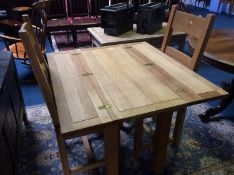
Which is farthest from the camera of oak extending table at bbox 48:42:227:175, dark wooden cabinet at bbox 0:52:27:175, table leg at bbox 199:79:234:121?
table leg at bbox 199:79:234:121

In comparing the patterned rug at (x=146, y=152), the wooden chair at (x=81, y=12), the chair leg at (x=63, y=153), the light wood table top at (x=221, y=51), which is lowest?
the patterned rug at (x=146, y=152)

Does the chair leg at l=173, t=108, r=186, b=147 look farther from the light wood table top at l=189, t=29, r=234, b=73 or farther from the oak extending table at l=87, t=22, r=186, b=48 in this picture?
the oak extending table at l=87, t=22, r=186, b=48

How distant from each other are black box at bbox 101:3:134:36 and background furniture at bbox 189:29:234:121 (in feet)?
2.45

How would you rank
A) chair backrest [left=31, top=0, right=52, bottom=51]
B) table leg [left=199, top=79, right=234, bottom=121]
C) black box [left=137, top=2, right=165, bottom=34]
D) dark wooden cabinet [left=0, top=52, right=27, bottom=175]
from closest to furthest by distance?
dark wooden cabinet [left=0, top=52, right=27, bottom=175]
table leg [left=199, top=79, right=234, bottom=121]
black box [left=137, top=2, right=165, bottom=34]
chair backrest [left=31, top=0, right=52, bottom=51]

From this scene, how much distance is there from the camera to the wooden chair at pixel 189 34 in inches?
51.4

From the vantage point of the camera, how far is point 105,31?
2.20m

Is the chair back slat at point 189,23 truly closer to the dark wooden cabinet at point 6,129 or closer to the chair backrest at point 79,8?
the dark wooden cabinet at point 6,129

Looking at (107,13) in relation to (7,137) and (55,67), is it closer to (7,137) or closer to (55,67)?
(55,67)

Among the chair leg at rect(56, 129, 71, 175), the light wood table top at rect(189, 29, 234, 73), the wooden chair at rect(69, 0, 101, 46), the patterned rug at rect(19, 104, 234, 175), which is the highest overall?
the light wood table top at rect(189, 29, 234, 73)

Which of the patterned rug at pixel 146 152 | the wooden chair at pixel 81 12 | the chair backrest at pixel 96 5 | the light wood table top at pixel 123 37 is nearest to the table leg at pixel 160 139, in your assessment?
the patterned rug at pixel 146 152

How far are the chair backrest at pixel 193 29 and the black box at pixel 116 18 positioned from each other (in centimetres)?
60

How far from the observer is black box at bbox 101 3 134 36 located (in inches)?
79.9

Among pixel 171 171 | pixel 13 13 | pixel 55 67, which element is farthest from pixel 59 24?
pixel 171 171

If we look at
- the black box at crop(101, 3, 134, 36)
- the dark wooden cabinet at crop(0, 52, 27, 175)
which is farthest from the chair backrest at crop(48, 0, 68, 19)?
the dark wooden cabinet at crop(0, 52, 27, 175)
